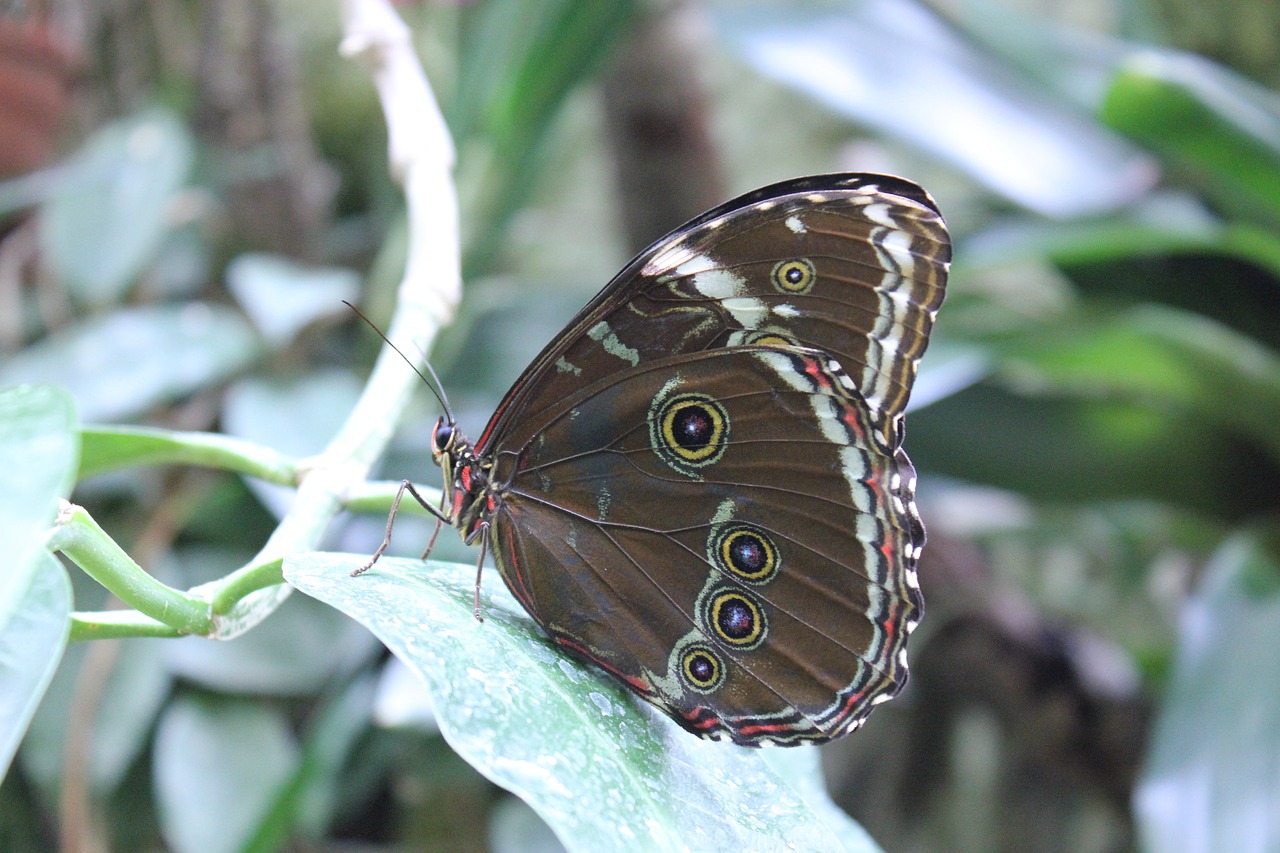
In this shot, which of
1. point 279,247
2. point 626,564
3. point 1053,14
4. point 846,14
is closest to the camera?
point 626,564

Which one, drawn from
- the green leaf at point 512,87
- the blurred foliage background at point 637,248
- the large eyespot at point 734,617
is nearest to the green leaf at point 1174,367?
the blurred foliage background at point 637,248

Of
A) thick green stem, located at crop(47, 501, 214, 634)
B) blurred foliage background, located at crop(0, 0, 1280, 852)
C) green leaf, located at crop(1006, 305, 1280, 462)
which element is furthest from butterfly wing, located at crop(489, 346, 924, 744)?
green leaf, located at crop(1006, 305, 1280, 462)

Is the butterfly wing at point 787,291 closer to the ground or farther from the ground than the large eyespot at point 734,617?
farther from the ground

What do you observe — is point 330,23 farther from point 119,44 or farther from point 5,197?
point 5,197

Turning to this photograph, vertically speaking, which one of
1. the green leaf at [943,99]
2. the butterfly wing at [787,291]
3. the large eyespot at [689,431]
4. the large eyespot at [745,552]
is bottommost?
the large eyespot at [745,552]

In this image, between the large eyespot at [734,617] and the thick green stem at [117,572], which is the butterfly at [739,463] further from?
the thick green stem at [117,572]

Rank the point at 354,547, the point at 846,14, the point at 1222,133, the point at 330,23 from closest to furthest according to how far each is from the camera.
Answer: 1. the point at 1222,133
2. the point at 354,547
3. the point at 846,14
4. the point at 330,23

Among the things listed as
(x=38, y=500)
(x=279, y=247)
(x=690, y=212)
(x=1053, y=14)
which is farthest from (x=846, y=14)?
(x=1053, y=14)
